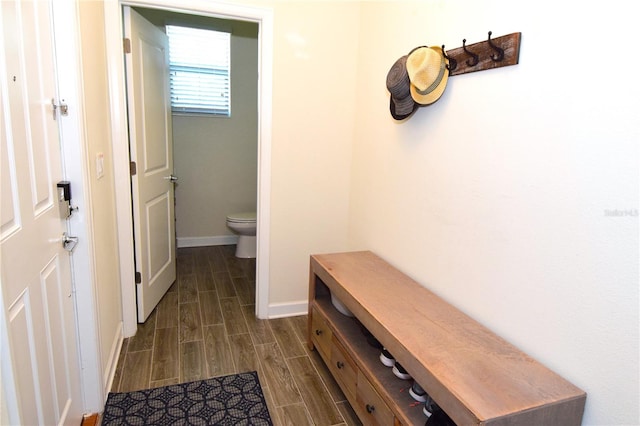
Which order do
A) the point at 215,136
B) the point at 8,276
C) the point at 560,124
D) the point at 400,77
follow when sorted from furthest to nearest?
the point at 215,136
the point at 400,77
the point at 560,124
the point at 8,276

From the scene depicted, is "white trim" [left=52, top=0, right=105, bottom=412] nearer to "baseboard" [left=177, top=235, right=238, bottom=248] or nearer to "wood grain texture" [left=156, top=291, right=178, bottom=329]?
"wood grain texture" [left=156, top=291, right=178, bottom=329]

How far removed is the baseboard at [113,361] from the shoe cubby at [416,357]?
44.1 inches

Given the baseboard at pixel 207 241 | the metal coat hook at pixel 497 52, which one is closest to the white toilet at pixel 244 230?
the baseboard at pixel 207 241

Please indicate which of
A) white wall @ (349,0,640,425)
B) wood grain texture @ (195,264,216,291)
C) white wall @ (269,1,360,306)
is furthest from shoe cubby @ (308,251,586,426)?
wood grain texture @ (195,264,216,291)

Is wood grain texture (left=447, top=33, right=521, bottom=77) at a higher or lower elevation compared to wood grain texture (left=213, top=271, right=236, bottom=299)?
higher

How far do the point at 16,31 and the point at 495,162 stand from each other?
64.5 inches

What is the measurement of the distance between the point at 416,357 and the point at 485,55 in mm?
1163

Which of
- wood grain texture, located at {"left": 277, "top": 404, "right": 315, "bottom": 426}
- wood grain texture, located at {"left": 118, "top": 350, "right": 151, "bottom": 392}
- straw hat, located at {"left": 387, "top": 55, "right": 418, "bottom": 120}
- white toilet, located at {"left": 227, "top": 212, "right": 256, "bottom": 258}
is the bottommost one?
wood grain texture, located at {"left": 277, "top": 404, "right": 315, "bottom": 426}

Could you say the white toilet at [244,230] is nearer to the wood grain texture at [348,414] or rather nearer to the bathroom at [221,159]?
the bathroom at [221,159]

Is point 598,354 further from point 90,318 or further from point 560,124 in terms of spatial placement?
point 90,318

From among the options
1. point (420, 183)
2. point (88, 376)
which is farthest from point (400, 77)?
point (88, 376)

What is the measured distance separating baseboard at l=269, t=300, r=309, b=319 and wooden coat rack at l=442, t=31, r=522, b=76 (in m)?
1.92

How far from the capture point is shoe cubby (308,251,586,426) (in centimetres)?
115

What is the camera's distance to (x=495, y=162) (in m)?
1.53
